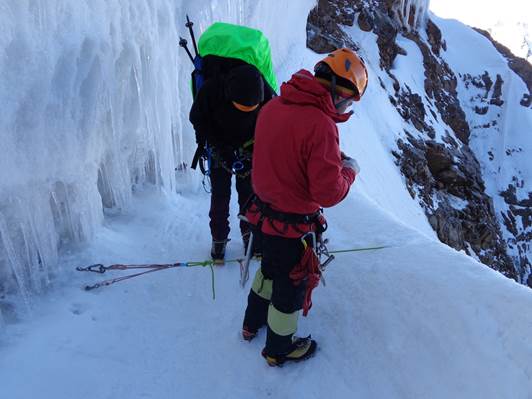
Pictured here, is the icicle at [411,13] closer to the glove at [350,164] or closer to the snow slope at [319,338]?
the snow slope at [319,338]

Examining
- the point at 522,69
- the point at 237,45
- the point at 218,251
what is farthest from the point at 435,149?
the point at 522,69

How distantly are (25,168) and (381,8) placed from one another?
881 inches

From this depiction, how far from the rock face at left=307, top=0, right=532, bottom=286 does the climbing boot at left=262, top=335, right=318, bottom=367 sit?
11.6 metres

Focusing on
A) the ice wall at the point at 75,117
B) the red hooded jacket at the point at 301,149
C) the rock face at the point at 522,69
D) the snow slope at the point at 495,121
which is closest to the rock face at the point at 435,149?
the snow slope at the point at 495,121

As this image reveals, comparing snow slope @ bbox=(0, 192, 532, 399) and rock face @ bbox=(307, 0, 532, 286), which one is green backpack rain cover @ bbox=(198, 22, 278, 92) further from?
rock face @ bbox=(307, 0, 532, 286)

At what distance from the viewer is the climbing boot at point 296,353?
2.61m

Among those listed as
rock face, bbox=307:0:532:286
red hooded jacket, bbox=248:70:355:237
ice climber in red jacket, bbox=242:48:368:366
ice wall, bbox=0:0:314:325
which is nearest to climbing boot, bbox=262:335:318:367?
ice climber in red jacket, bbox=242:48:368:366

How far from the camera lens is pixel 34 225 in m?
3.16

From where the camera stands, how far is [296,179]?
2.23 meters

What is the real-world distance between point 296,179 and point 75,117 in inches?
79.9

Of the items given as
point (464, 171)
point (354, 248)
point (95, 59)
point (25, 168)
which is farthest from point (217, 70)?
point (464, 171)

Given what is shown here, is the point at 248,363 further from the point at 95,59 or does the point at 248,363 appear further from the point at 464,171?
the point at 464,171

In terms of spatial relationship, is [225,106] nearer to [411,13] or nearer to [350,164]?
[350,164]

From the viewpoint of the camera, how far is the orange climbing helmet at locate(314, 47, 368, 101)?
2107 millimetres
